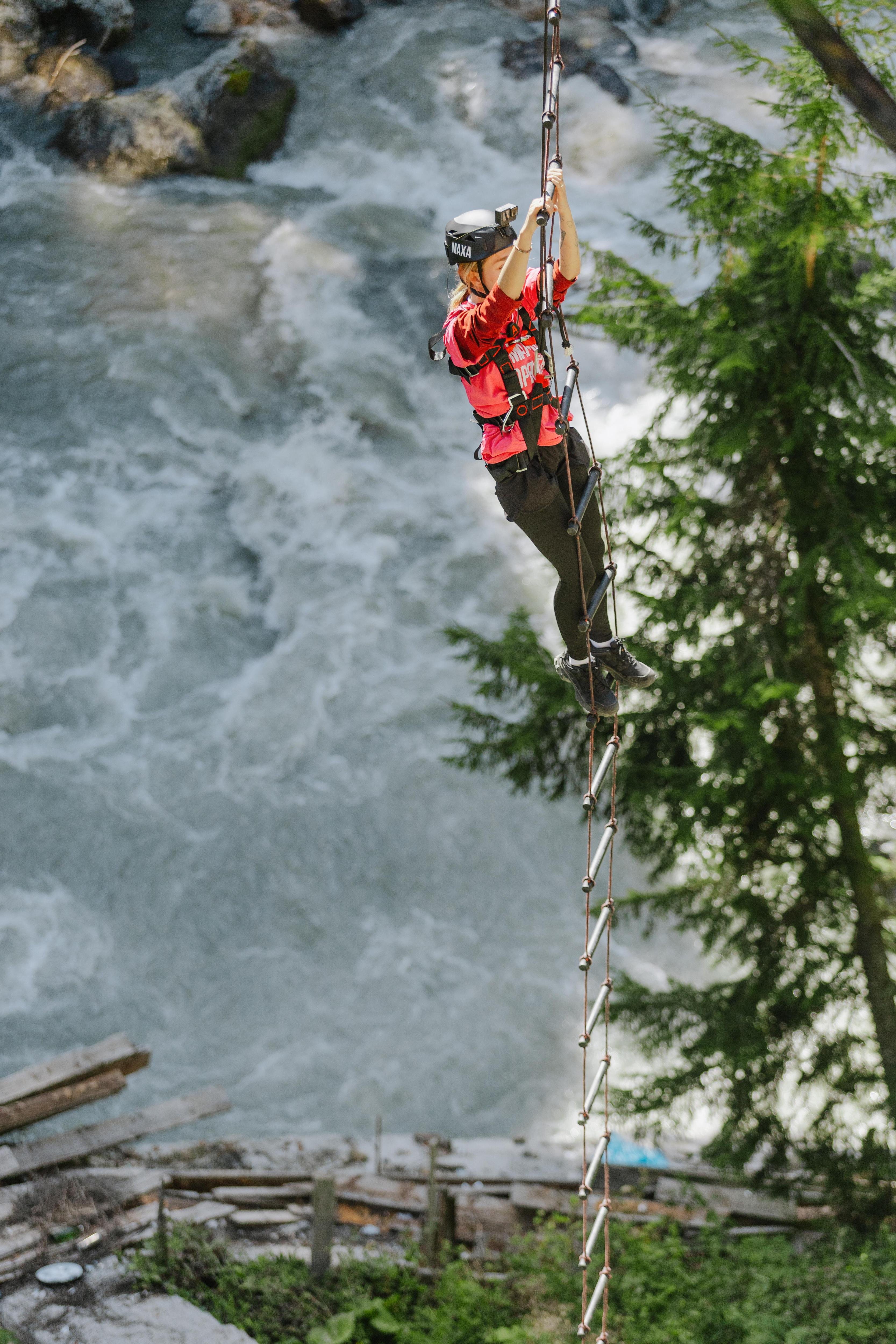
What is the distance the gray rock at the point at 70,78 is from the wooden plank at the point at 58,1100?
1893cm

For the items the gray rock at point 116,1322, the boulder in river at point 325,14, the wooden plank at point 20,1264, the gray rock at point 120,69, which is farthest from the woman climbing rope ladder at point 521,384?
the boulder in river at point 325,14

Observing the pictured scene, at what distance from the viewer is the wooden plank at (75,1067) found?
33.0ft

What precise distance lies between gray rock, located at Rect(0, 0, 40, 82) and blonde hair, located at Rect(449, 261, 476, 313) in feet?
73.2

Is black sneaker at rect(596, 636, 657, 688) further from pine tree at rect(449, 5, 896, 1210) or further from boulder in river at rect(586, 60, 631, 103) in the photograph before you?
boulder in river at rect(586, 60, 631, 103)

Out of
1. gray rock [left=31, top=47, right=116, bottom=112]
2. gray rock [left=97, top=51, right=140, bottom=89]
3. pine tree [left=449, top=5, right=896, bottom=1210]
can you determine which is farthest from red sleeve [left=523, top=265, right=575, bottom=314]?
gray rock [left=97, top=51, right=140, bottom=89]

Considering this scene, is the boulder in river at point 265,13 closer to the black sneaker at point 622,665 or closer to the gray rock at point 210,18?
the gray rock at point 210,18

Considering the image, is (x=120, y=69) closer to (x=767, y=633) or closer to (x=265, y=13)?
(x=265, y=13)

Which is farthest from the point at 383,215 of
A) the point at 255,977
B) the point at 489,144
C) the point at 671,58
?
the point at 255,977

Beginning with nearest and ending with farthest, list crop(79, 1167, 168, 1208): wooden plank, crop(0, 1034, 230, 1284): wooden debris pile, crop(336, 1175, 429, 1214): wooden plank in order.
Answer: crop(0, 1034, 230, 1284): wooden debris pile < crop(79, 1167, 168, 1208): wooden plank < crop(336, 1175, 429, 1214): wooden plank

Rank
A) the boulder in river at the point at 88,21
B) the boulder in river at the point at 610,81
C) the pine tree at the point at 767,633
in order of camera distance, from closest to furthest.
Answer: the pine tree at the point at 767,633
the boulder in river at the point at 88,21
the boulder in river at the point at 610,81

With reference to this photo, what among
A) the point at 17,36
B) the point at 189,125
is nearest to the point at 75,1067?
the point at 189,125

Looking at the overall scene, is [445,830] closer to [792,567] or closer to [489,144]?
[792,567]

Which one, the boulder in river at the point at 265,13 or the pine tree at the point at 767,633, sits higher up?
the boulder in river at the point at 265,13

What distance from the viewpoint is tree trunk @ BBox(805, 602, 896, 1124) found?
8469mm
